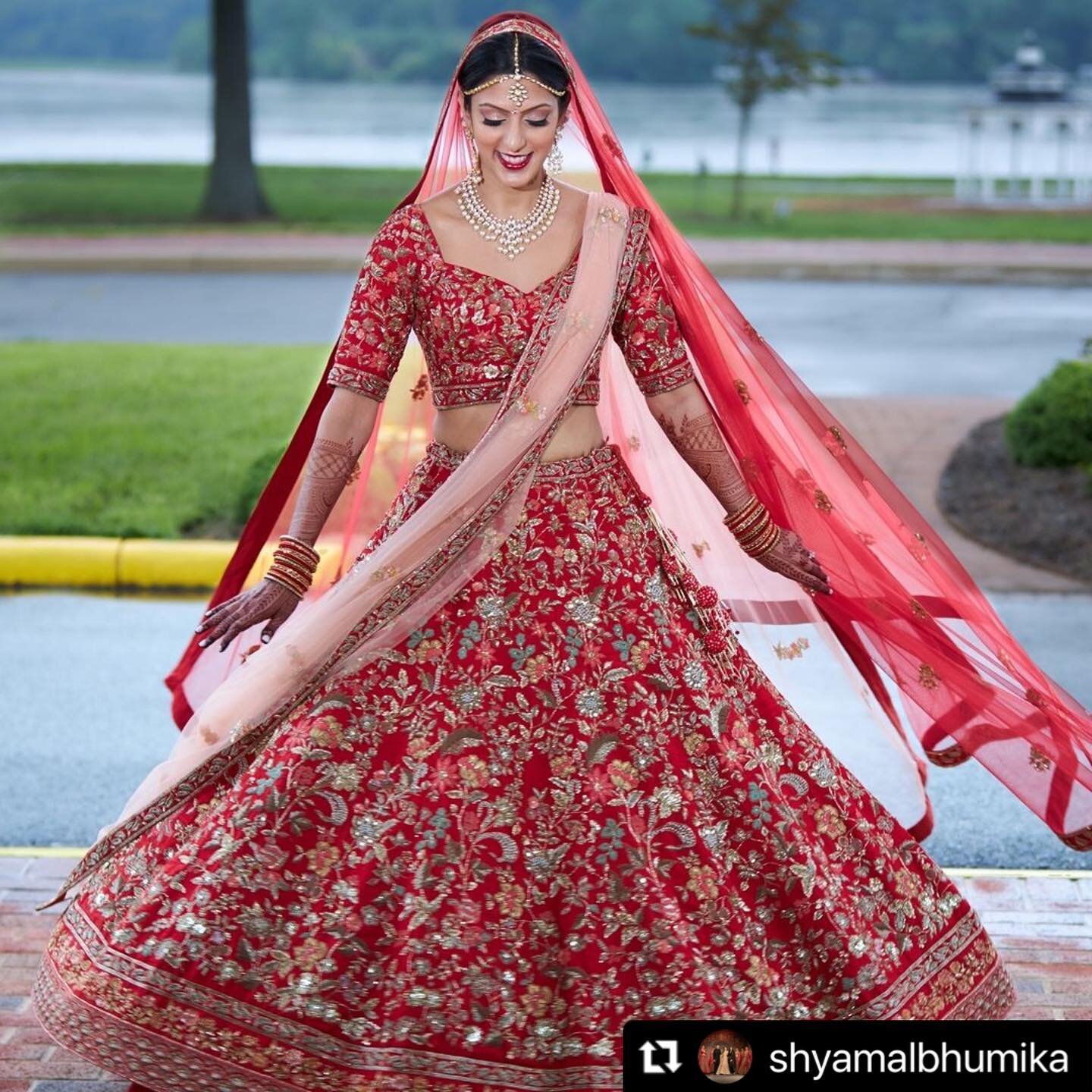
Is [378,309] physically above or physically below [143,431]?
above

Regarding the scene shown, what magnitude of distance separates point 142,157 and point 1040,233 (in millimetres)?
18808

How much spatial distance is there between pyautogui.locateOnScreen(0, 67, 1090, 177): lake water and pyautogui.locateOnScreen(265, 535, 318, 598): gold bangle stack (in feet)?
80.7

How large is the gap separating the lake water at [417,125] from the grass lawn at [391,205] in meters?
1.63

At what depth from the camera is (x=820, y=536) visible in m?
4.25

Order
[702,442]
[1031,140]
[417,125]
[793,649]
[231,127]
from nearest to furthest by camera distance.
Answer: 1. [702,442]
2. [793,649]
3. [231,127]
4. [1031,140]
5. [417,125]

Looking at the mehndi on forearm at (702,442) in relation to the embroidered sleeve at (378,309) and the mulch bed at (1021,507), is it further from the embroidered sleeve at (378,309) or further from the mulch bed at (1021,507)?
the mulch bed at (1021,507)

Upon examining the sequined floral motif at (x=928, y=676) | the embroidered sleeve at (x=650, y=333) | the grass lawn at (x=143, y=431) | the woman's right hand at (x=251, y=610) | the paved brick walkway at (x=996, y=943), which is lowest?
the grass lawn at (x=143, y=431)

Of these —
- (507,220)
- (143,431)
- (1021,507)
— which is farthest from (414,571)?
(143,431)

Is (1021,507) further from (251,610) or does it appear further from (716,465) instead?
(251,610)

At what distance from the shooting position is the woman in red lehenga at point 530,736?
11.9 ft

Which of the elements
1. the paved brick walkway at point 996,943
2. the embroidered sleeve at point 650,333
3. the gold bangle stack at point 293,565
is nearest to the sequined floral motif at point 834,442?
the embroidered sleeve at point 650,333

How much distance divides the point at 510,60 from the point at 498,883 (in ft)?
5.01

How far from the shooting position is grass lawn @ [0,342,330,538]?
28.9 ft

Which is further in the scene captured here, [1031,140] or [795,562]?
[1031,140]
